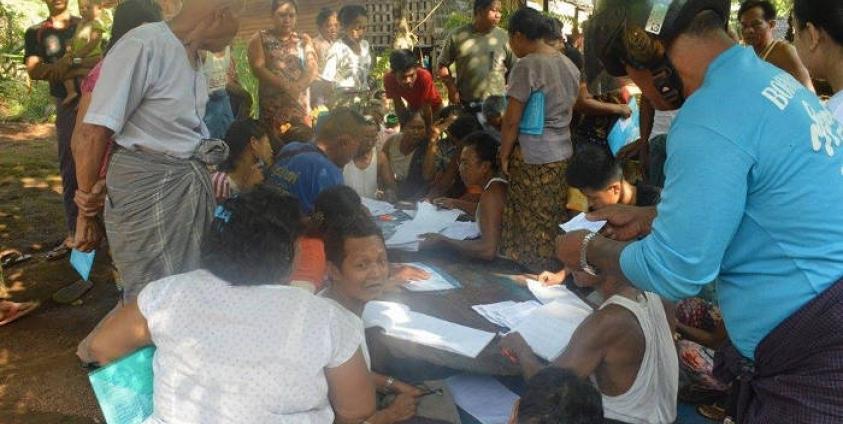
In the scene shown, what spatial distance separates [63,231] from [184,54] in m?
4.19

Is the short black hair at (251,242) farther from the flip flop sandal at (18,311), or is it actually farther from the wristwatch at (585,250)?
the flip flop sandal at (18,311)

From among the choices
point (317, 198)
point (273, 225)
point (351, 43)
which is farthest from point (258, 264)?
point (351, 43)

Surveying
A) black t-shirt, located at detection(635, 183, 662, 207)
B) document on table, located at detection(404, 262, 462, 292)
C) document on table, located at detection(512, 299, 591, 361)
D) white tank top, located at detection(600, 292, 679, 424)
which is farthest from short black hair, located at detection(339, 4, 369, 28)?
white tank top, located at detection(600, 292, 679, 424)

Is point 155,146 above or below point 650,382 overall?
above

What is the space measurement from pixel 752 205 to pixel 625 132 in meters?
3.70

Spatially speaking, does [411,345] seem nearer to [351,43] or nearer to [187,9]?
[187,9]

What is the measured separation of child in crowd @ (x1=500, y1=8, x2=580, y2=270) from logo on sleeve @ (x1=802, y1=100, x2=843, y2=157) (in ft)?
8.32

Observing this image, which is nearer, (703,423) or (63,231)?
(703,423)

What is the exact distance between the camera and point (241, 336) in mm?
1736

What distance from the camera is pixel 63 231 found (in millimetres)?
5867

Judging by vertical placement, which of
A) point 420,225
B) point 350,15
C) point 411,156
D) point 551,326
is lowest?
point 411,156

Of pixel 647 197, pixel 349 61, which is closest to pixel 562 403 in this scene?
pixel 647 197

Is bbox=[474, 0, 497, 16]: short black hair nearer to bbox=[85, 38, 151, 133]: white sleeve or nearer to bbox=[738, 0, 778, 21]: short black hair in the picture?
bbox=[738, 0, 778, 21]: short black hair

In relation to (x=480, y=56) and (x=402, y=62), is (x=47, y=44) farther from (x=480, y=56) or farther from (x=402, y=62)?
(x=480, y=56)
